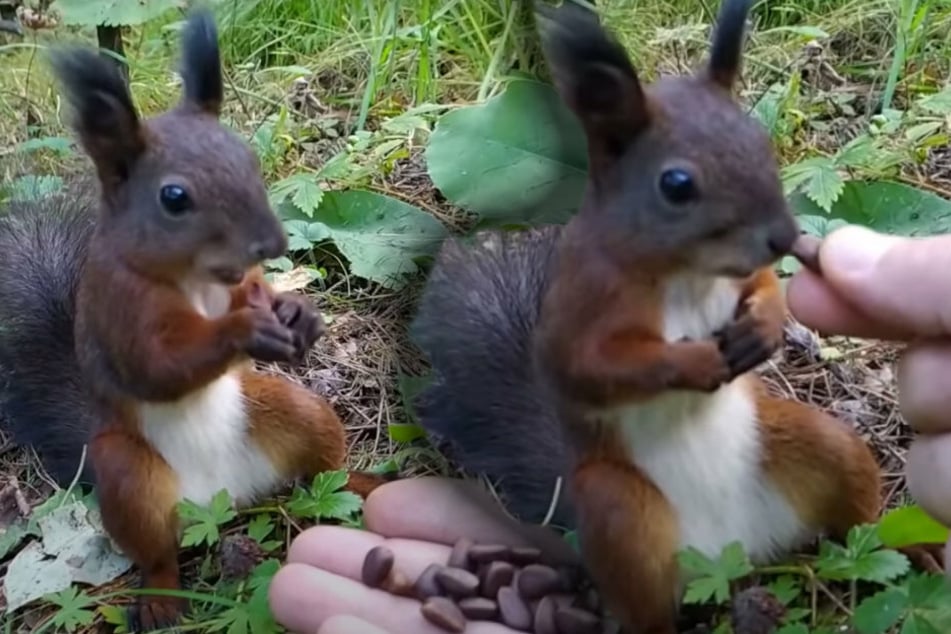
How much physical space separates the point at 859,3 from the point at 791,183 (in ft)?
2.25

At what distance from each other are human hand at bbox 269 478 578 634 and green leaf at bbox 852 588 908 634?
9.1 inches

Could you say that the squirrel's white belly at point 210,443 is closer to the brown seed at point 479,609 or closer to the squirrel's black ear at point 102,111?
the squirrel's black ear at point 102,111

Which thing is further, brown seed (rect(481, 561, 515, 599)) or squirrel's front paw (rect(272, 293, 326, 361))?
squirrel's front paw (rect(272, 293, 326, 361))

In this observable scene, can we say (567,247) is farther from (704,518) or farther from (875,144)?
(875,144)

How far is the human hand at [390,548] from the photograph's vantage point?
1070 millimetres

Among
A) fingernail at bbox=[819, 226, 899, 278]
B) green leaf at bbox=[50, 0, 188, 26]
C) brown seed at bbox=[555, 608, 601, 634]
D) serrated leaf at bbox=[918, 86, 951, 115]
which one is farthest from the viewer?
serrated leaf at bbox=[918, 86, 951, 115]

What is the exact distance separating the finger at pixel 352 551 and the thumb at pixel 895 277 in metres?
0.39

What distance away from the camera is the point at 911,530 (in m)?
1.16

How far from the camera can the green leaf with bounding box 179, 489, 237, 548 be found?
133 centimetres

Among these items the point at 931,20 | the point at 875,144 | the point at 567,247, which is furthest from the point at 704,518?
the point at 931,20

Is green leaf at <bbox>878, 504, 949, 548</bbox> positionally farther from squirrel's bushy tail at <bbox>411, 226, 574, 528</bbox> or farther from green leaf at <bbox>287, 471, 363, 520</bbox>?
green leaf at <bbox>287, 471, 363, 520</bbox>

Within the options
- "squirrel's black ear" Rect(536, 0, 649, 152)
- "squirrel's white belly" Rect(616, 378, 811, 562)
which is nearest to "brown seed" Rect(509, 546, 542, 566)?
"squirrel's white belly" Rect(616, 378, 811, 562)

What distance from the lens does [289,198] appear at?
4.90 ft

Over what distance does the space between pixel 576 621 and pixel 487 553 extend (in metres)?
0.11
